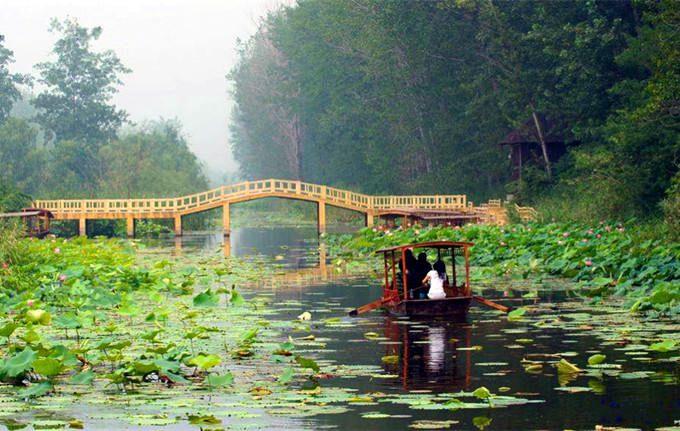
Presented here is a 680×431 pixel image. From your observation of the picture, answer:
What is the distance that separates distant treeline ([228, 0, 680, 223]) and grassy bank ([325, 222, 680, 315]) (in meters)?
1.56

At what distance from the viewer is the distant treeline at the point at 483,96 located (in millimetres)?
28375

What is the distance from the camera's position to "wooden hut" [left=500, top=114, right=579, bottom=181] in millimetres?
43406

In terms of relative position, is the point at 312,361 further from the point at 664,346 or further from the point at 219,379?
the point at 664,346

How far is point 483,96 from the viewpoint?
46.4 metres

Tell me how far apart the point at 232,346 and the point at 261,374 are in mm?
1983

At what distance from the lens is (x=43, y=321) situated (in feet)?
38.7

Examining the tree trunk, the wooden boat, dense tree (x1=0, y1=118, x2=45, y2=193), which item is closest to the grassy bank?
the wooden boat

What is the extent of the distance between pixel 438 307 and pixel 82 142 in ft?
206

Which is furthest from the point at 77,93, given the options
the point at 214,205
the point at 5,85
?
the point at 214,205

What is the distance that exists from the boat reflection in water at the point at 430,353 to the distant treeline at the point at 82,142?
151ft

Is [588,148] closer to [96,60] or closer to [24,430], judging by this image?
[24,430]

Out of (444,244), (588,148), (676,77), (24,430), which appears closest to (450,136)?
(588,148)

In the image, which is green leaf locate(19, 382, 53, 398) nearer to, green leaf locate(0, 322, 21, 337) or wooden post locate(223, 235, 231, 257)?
green leaf locate(0, 322, 21, 337)

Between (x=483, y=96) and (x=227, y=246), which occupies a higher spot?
(x=483, y=96)
